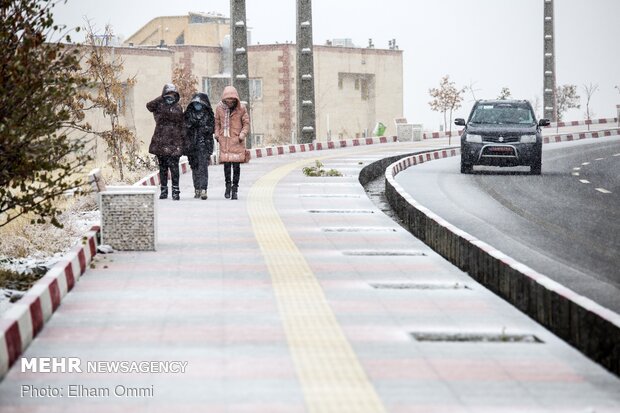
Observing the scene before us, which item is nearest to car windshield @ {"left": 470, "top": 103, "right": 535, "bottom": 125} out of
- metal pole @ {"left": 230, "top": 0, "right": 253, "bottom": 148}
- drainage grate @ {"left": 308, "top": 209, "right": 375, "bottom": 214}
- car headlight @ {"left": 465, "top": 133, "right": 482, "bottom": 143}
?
car headlight @ {"left": 465, "top": 133, "right": 482, "bottom": 143}

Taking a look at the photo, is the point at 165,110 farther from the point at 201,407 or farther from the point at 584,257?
the point at 201,407

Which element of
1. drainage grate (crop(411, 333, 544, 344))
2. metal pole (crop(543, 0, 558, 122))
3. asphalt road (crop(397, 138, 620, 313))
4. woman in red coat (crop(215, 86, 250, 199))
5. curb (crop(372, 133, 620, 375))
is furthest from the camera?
metal pole (crop(543, 0, 558, 122))

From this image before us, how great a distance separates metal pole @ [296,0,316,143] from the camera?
4088cm

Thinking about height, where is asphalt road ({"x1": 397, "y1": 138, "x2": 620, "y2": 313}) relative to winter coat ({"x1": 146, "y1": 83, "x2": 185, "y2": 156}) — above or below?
below

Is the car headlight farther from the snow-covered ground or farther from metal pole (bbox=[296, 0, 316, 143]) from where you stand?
the snow-covered ground

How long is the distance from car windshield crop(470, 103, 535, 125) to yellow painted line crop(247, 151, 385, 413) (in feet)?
51.2

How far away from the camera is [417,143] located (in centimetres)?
4762

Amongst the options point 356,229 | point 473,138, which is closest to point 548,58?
point 473,138

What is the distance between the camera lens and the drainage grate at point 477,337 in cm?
991

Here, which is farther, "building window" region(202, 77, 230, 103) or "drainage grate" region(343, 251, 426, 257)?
"building window" region(202, 77, 230, 103)

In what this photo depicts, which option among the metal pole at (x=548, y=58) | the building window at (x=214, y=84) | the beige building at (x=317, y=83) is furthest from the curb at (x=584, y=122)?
the building window at (x=214, y=84)

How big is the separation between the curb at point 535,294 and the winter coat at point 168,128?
469 centimetres

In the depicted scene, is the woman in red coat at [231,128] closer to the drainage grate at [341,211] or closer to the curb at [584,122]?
the drainage grate at [341,211]

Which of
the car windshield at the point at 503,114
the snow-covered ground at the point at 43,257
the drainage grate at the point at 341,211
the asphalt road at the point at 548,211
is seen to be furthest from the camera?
the car windshield at the point at 503,114
